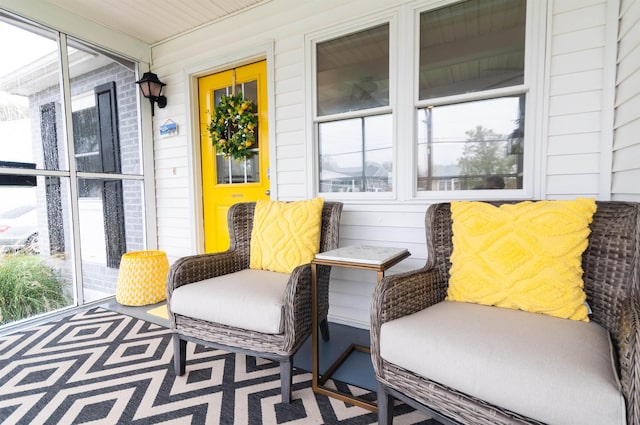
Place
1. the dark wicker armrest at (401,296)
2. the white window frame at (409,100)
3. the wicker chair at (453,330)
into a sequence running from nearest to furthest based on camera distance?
the wicker chair at (453,330), the dark wicker armrest at (401,296), the white window frame at (409,100)

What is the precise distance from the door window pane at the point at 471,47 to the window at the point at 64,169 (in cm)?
287

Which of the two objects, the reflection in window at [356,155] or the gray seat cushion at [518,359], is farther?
the reflection in window at [356,155]

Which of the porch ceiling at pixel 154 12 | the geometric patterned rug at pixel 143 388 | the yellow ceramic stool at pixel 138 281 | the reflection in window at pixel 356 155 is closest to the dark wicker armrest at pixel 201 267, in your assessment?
the geometric patterned rug at pixel 143 388

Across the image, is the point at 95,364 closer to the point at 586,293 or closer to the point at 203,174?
the point at 203,174

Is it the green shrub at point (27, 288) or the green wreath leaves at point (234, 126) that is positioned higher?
the green wreath leaves at point (234, 126)

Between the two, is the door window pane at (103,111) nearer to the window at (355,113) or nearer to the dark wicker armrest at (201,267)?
the dark wicker armrest at (201,267)

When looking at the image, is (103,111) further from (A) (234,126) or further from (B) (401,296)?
(B) (401,296)

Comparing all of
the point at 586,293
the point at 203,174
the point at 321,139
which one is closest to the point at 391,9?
the point at 321,139

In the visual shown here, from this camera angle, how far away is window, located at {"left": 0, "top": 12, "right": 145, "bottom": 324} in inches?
93.1

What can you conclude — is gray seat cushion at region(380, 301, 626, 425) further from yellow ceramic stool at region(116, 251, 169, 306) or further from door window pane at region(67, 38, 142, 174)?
door window pane at region(67, 38, 142, 174)

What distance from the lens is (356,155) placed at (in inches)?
90.7

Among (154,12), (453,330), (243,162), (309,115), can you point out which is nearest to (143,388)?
(453,330)

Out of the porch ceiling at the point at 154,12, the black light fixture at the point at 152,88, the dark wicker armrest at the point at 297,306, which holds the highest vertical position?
the porch ceiling at the point at 154,12

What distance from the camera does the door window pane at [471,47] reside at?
1783mm
